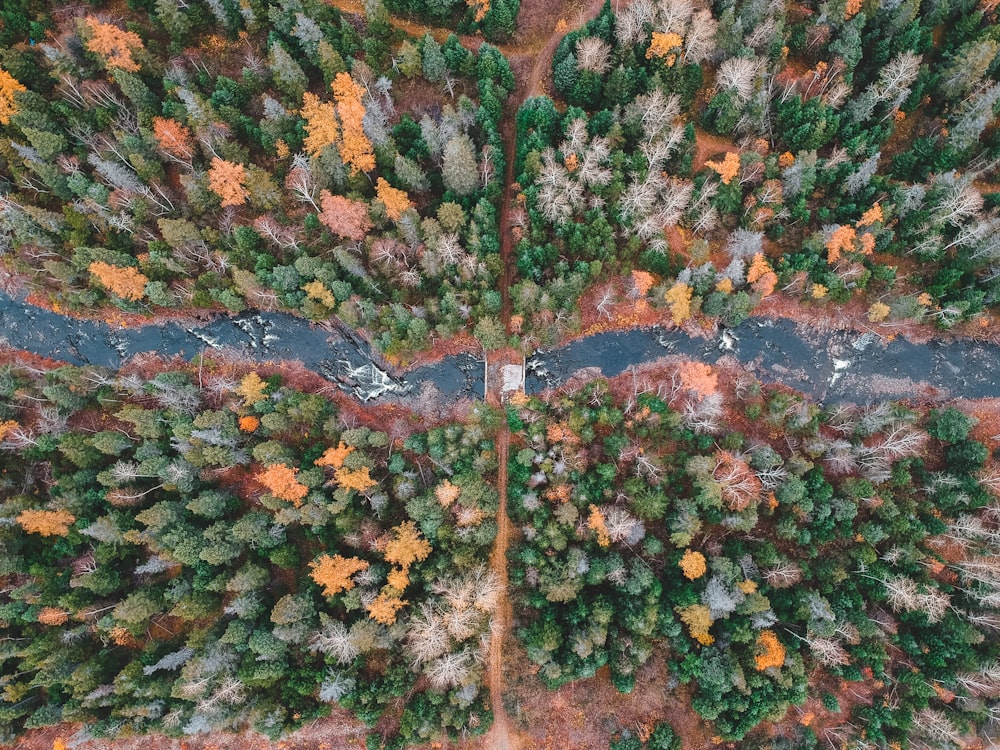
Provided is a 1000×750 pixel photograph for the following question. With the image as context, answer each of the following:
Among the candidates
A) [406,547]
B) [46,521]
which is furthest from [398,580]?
[46,521]

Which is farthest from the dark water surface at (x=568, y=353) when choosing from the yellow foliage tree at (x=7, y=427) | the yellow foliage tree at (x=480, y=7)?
the yellow foliage tree at (x=480, y=7)

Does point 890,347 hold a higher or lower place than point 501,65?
lower

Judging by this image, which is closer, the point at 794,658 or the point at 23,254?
the point at 794,658

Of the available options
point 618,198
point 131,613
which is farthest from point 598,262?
point 131,613

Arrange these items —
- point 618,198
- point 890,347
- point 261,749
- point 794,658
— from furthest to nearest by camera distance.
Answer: point 890,347, point 618,198, point 261,749, point 794,658

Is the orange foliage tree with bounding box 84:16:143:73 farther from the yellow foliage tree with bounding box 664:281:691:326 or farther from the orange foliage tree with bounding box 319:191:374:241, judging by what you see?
the yellow foliage tree with bounding box 664:281:691:326

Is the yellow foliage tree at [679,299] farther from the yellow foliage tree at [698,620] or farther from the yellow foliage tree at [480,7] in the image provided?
the yellow foliage tree at [480,7]

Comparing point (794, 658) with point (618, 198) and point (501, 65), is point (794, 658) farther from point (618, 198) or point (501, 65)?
point (501, 65)
